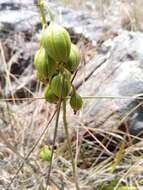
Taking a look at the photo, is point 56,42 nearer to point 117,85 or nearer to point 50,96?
point 50,96

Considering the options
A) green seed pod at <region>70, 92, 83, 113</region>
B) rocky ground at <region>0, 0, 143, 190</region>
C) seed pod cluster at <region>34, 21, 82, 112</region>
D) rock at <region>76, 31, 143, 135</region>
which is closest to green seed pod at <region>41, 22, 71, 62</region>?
seed pod cluster at <region>34, 21, 82, 112</region>

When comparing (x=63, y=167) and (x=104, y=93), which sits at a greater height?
(x=104, y=93)

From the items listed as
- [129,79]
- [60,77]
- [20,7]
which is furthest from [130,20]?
[60,77]

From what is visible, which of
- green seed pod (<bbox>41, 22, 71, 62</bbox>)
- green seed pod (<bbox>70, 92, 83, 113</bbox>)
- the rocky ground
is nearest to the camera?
green seed pod (<bbox>41, 22, 71, 62</bbox>)

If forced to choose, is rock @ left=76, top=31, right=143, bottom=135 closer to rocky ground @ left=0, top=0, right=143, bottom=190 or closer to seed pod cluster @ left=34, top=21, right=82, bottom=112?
rocky ground @ left=0, top=0, right=143, bottom=190

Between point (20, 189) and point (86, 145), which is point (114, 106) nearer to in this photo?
point (86, 145)

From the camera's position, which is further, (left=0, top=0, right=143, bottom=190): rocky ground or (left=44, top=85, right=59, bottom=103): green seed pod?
(left=0, top=0, right=143, bottom=190): rocky ground

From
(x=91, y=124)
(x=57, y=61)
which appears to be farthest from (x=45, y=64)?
(x=91, y=124)
